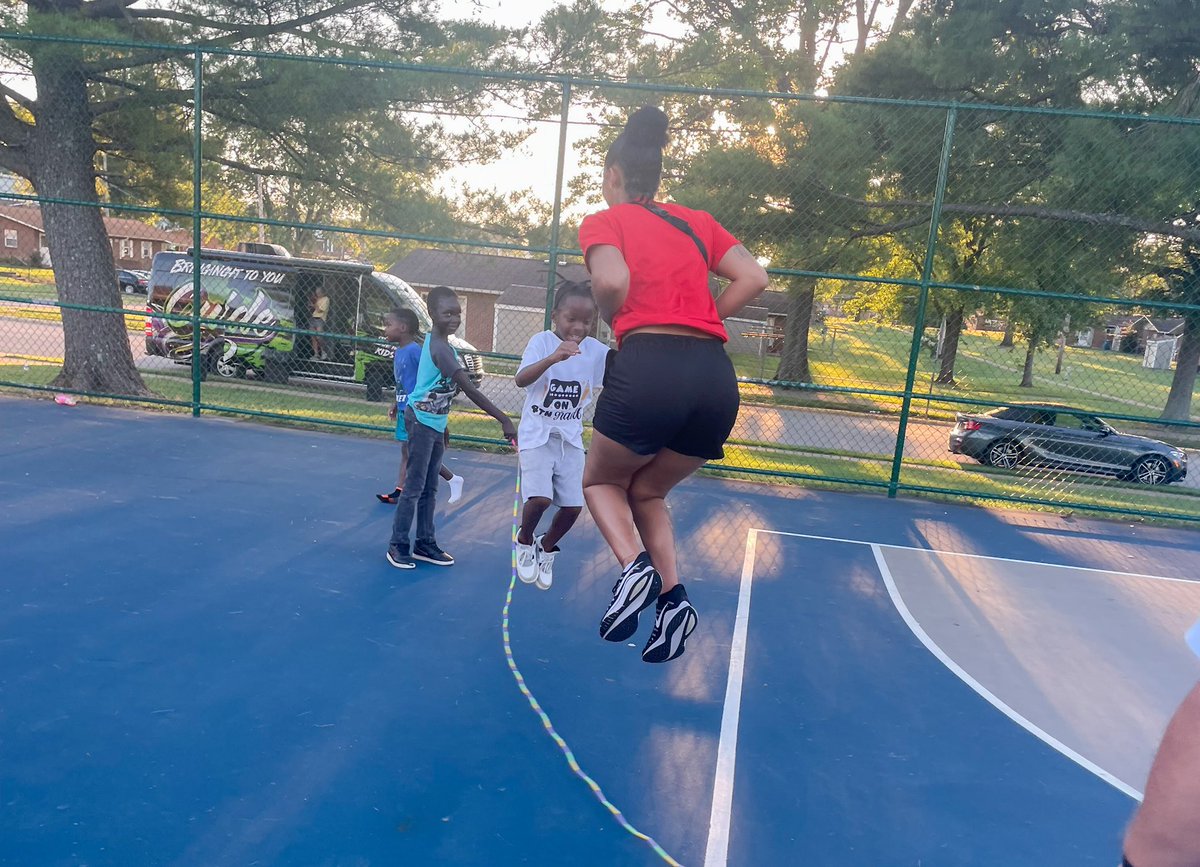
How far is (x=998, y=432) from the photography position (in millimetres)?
15352

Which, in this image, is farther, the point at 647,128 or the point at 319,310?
the point at 319,310

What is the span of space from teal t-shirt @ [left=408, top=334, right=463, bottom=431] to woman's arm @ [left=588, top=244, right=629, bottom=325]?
247 cm

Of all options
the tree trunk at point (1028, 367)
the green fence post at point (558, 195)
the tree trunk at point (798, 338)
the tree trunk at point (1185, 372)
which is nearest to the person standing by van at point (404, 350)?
A: the green fence post at point (558, 195)

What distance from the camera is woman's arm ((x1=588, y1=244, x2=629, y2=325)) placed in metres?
3.14

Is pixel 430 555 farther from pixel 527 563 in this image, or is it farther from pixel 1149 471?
pixel 1149 471

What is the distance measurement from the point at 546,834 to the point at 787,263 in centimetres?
1050

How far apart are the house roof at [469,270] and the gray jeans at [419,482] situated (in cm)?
551

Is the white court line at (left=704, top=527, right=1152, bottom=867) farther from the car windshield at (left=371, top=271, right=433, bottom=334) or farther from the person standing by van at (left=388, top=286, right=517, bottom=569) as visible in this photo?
the car windshield at (left=371, top=271, right=433, bottom=334)

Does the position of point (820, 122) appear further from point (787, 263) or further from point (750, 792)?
point (750, 792)

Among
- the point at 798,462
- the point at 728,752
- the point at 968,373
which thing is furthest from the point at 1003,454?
the point at 728,752

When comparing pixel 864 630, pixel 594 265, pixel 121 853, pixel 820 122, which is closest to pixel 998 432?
pixel 820 122

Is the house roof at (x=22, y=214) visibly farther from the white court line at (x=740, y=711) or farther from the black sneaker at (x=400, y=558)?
the white court line at (x=740, y=711)

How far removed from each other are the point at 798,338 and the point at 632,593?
12.5 m

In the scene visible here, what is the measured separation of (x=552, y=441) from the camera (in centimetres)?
498
